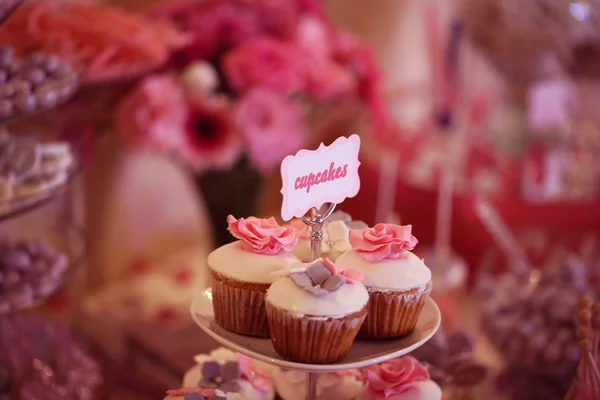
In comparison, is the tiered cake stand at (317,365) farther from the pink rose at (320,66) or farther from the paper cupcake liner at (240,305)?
the pink rose at (320,66)

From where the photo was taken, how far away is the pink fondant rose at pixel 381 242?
66 cm

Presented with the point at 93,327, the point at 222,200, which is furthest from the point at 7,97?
the point at 93,327

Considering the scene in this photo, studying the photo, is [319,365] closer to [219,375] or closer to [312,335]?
[312,335]

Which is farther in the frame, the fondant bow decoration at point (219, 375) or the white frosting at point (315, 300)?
the fondant bow decoration at point (219, 375)

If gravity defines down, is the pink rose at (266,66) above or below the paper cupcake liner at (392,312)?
above

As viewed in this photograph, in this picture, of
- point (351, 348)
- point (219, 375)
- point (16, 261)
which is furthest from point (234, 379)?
point (16, 261)

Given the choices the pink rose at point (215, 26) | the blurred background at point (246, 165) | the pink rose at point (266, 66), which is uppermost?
the pink rose at point (215, 26)

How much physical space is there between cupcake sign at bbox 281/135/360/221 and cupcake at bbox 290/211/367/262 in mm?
87

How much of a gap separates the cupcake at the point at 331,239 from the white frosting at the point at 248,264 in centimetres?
3

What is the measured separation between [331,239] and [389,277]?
0.09m

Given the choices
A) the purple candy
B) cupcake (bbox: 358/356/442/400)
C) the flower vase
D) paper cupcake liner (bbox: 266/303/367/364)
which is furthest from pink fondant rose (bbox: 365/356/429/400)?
the flower vase

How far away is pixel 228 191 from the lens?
4.31ft

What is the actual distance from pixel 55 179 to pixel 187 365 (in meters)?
0.33

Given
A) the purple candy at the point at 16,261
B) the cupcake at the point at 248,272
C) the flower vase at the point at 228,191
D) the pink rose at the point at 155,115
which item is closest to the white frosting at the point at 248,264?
the cupcake at the point at 248,272
